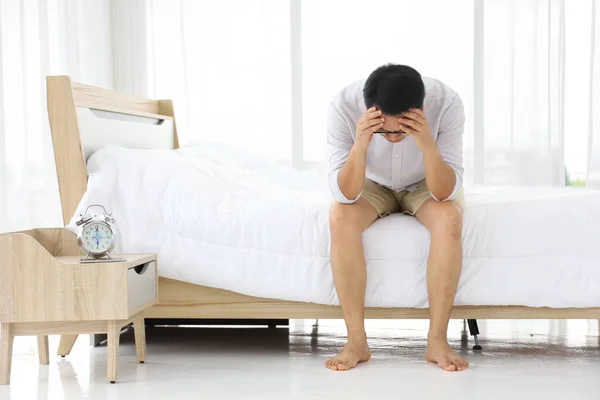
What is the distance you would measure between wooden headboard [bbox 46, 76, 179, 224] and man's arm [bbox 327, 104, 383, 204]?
2.69 feet

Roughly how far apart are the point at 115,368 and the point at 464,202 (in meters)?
1.11

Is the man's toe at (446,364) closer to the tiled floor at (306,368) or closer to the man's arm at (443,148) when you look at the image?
the tiled floor at (306,368)

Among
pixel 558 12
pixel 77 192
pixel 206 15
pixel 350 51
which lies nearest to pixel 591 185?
pixel 558 12

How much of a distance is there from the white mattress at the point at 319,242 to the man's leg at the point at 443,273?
0.07 metres

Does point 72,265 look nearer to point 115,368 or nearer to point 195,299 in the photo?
point 115,368

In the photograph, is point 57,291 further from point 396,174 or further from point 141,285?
point 396,174

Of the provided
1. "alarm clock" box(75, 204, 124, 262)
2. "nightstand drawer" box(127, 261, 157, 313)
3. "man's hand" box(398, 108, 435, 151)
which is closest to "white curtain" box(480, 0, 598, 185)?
"man's hand" box(398, 108, 435, 151)

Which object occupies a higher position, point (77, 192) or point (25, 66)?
point (25, 66)

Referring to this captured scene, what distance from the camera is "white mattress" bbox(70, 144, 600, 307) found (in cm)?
239

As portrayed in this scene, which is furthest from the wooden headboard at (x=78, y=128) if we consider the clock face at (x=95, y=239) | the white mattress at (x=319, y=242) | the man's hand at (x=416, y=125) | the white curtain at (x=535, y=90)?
the white curtain at (x=535, y=90)

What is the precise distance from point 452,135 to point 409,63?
287 cm

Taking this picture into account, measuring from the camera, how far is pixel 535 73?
201 inches

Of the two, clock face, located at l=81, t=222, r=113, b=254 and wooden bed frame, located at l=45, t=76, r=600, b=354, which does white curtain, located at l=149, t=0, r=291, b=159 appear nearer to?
wooden bed frame, located at l=45, t=76, r=600, b=354

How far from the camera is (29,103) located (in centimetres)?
411
